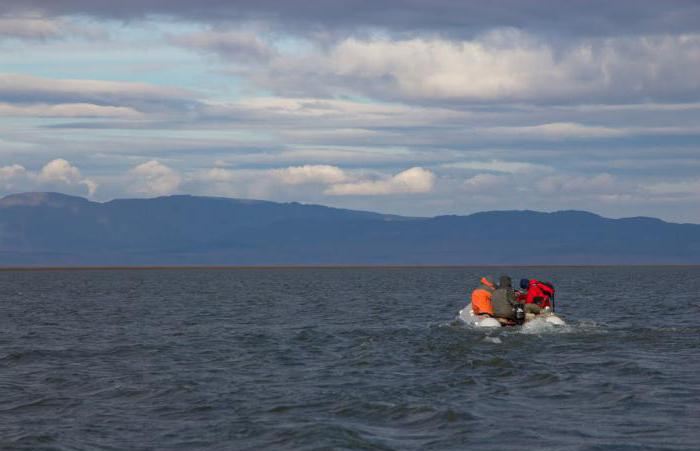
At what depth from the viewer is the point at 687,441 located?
18.5m

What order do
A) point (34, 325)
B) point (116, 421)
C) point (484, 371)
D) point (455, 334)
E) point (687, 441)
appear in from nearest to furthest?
point (687, 441) < point (116, 421) < point (484, 371) < point (455, 334) < point (34, 325)

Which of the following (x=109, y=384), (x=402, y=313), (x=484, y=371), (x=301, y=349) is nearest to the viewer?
(x=109, y=384)

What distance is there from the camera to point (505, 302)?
127 ft

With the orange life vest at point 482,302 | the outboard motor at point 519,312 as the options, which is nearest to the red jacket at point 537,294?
the outboard motor at point 519,312

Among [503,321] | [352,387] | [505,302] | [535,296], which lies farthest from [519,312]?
[352,387]

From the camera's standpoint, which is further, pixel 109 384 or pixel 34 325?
pixel 34 325

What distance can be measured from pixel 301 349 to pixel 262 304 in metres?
33.4

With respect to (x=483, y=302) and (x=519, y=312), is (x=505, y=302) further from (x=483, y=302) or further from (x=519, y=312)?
(x=483, y=302)

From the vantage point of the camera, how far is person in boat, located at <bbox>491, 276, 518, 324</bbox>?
3862 centimetres

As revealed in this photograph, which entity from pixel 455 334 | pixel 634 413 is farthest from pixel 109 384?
pixel 455 334

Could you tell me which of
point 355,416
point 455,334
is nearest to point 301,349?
point 455,334

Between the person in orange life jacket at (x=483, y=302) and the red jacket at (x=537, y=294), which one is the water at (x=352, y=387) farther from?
the red jacket at (x=537, y=294)

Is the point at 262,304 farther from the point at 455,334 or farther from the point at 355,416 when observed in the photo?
the point at 355,416

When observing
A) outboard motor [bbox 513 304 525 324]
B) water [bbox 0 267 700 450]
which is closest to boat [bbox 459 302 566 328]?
outboard motor [bbox 513 304 525 324]
